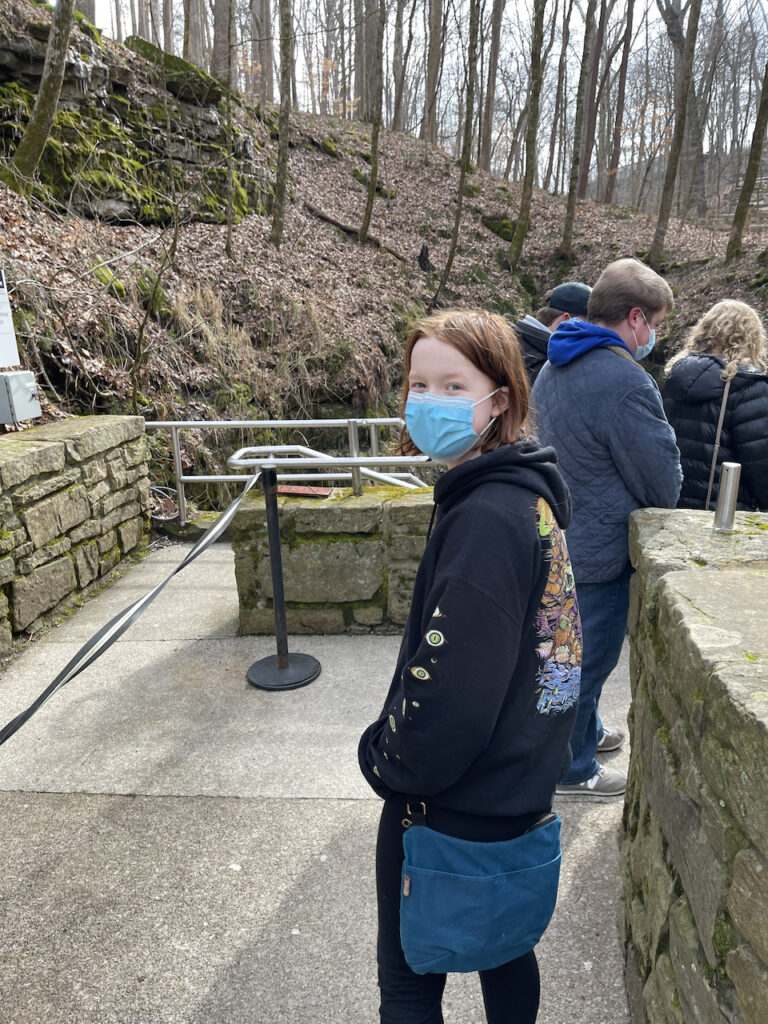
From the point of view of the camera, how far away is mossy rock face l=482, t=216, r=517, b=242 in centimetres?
2038

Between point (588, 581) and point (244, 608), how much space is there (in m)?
2.43

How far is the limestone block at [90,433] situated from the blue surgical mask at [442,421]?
3931 millimetres

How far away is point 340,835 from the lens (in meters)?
2.69

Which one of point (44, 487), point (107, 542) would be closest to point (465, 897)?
point (44, 487)

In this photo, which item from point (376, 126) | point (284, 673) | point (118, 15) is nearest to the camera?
point (284, 673)

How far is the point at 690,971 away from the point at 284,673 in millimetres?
2817

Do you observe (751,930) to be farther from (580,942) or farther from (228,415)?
(228,415)

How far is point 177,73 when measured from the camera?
13.0 metres

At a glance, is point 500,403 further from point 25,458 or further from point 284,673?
point 25,458

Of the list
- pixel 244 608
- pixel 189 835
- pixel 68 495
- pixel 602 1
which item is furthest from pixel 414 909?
pixel 602 1

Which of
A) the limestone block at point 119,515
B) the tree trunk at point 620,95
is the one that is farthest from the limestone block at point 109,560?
the tree trunk at point 620,95

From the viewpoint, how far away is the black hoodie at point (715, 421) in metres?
3.15

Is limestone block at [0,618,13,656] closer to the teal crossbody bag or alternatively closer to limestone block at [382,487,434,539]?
limestone block at [382,487,434,539]

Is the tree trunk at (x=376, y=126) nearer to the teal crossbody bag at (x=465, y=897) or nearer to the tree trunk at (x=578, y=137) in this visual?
the tree trunk at (x=578, y=137)
